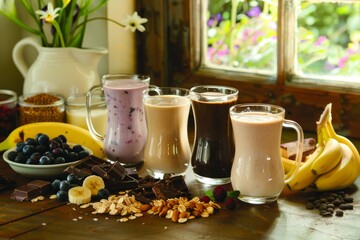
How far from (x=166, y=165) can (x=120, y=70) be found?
2.24ft

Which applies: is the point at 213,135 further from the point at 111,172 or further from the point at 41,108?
the point at 41,108

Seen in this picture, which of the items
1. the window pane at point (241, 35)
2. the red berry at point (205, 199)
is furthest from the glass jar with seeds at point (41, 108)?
the red berry at point (205, 199)

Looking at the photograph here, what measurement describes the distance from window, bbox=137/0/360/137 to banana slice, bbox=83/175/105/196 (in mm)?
684

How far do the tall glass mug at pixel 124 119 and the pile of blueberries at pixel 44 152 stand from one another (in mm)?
84

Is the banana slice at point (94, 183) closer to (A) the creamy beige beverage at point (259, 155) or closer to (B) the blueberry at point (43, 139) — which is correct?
(B) the blueberry at point (43, 139)

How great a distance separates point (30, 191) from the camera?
5.32 ft

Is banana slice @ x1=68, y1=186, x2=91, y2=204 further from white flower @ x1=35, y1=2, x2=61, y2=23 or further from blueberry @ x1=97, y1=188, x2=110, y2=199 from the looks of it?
white flower @ x1=35, y1=2, x2=61, y2=23

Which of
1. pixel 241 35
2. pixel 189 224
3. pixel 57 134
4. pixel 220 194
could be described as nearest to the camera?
pixel 189 224

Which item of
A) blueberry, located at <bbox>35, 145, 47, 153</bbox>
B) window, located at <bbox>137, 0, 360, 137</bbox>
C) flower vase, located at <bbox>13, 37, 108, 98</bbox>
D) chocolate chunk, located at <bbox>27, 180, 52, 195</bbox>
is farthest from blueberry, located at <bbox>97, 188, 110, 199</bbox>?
window, located at <bbox>137, 0, 360, 137</bbox>

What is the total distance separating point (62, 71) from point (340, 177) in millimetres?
889

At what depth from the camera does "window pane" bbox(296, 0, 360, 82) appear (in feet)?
6.63

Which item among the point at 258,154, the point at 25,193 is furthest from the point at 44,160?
the point at 258,154

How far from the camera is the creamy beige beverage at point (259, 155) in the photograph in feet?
5.09

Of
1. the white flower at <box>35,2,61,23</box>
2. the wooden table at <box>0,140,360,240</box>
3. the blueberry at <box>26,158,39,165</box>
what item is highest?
the white flower at <box>35,2,61,23</box>
